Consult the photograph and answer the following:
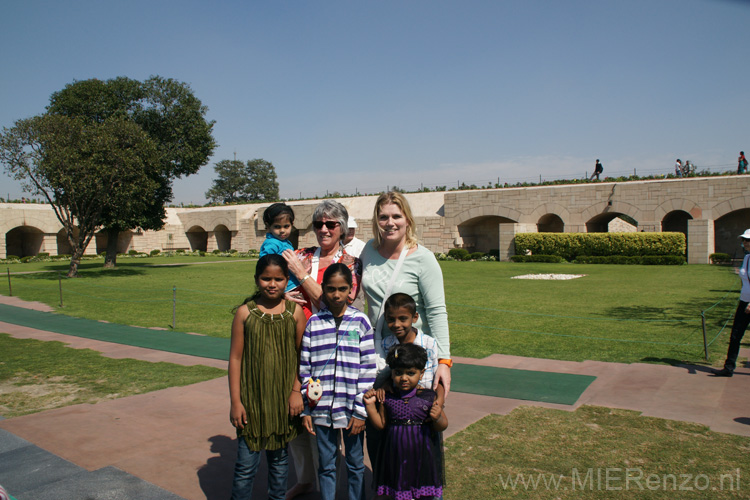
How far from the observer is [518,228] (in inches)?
1033

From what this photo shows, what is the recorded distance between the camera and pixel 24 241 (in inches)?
1387

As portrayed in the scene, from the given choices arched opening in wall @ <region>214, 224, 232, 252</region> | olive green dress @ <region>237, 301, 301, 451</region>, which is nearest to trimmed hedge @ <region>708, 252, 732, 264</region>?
olive green dress @ <region>237, 301, 301, 451</region>

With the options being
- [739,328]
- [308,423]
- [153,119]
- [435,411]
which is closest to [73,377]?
[308,423]

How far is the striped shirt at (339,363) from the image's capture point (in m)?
2.69

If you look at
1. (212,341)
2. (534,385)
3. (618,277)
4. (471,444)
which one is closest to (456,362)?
(534,385)

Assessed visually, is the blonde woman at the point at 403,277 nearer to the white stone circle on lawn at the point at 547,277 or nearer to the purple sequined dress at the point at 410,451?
the purple sequined dress at the point at 410,451

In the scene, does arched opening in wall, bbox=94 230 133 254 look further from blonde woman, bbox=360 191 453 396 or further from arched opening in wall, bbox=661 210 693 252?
blonde woman, bbox=360 191 453 396

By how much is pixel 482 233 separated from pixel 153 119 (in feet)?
60.8

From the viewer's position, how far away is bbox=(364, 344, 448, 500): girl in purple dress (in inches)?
98.9

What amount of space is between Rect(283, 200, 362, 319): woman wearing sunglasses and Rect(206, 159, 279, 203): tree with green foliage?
64.5 m

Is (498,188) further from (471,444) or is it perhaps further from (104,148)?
(471,444)

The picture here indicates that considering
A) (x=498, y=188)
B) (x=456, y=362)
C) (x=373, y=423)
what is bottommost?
A: (x=456, y=362)

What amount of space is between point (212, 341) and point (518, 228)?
815 inches

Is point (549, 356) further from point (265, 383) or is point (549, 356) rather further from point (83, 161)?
point (83, 161)
